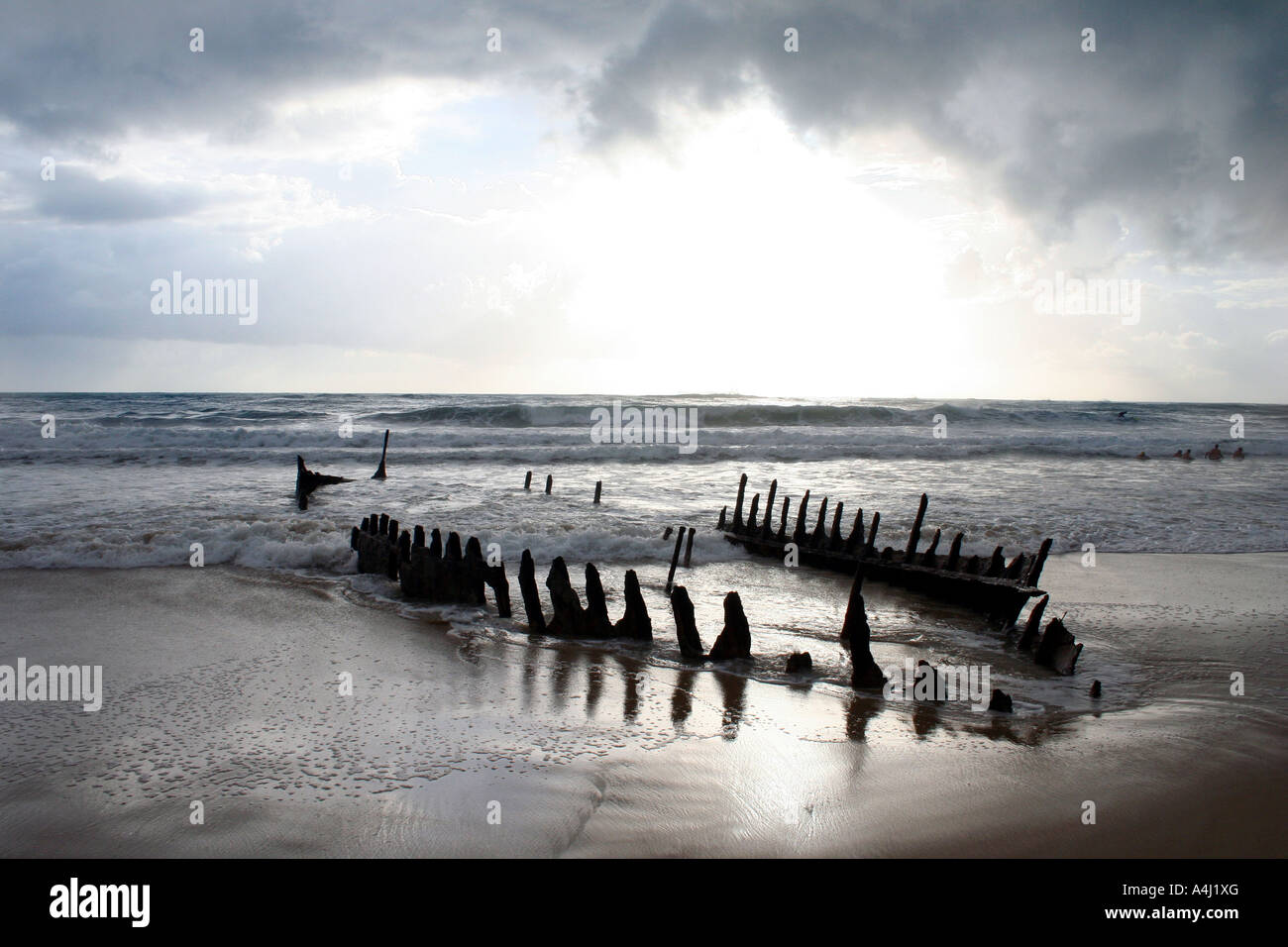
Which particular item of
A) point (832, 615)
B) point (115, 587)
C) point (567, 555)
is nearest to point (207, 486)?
point (115, 587)

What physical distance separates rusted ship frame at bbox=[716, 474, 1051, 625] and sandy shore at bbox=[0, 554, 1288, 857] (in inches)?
47.9

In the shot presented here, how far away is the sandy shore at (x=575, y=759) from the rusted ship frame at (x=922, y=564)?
1.22 metres

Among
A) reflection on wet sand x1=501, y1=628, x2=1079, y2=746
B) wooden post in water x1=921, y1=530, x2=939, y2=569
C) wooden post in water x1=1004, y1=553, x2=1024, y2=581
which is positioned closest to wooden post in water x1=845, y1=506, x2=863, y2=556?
wooden post in water x1=921, y1=530, x2=939, y2=569

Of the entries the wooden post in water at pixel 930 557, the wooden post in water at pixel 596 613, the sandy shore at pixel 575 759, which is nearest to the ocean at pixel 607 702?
the sandy shore at pixel 575 759

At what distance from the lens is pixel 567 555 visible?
41.1 feet

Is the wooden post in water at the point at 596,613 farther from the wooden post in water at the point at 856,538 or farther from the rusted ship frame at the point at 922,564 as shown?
the wooden post in water at the point at 856,538

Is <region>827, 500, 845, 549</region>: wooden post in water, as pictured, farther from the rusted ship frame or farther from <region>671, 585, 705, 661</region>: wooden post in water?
<region>671, 585, 705, 661</region>: wooden post in water

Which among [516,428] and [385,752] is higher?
[516,428]

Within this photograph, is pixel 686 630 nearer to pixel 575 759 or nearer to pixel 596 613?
pixel 596 613

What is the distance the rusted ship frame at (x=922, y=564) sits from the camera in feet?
28.6

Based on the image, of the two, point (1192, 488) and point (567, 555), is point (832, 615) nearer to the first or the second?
point (567, 555)

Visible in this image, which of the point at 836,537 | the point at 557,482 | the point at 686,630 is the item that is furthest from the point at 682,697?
the point at 557,482

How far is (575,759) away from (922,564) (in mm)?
6946
